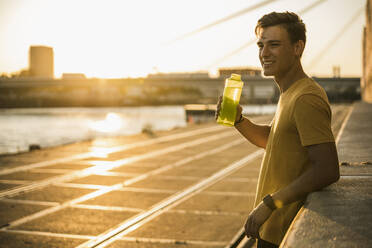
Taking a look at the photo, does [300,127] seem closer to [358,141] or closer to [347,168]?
[347,168]

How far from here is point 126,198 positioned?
8.67 meters

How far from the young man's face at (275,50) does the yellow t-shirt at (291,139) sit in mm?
119

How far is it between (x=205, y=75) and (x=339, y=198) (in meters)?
70.1

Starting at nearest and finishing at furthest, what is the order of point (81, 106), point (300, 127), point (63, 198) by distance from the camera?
point (300, 127), point (63, 198), point (81, 106)

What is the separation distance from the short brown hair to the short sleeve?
356 mm

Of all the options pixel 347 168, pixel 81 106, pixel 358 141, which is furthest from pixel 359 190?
pixel 81 106

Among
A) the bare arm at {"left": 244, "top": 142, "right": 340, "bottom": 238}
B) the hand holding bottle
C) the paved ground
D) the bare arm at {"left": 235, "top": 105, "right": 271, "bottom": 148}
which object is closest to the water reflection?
the paved ground

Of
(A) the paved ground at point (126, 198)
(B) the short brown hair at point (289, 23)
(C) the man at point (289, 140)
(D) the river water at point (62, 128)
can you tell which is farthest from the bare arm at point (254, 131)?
(D) the river water at point (62, 128)

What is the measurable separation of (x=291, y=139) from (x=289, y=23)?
541 mm

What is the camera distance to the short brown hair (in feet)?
7.05

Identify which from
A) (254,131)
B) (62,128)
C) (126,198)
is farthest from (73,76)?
(254,131)

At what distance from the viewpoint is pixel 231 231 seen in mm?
6480

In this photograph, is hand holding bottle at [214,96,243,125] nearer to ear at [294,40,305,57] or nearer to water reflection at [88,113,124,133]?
ear at [294,40,305,57]

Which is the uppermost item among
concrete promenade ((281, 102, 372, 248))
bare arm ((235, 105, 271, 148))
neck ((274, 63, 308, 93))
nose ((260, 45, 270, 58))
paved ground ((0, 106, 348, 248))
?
nose ((260, 45, 270, 58))
